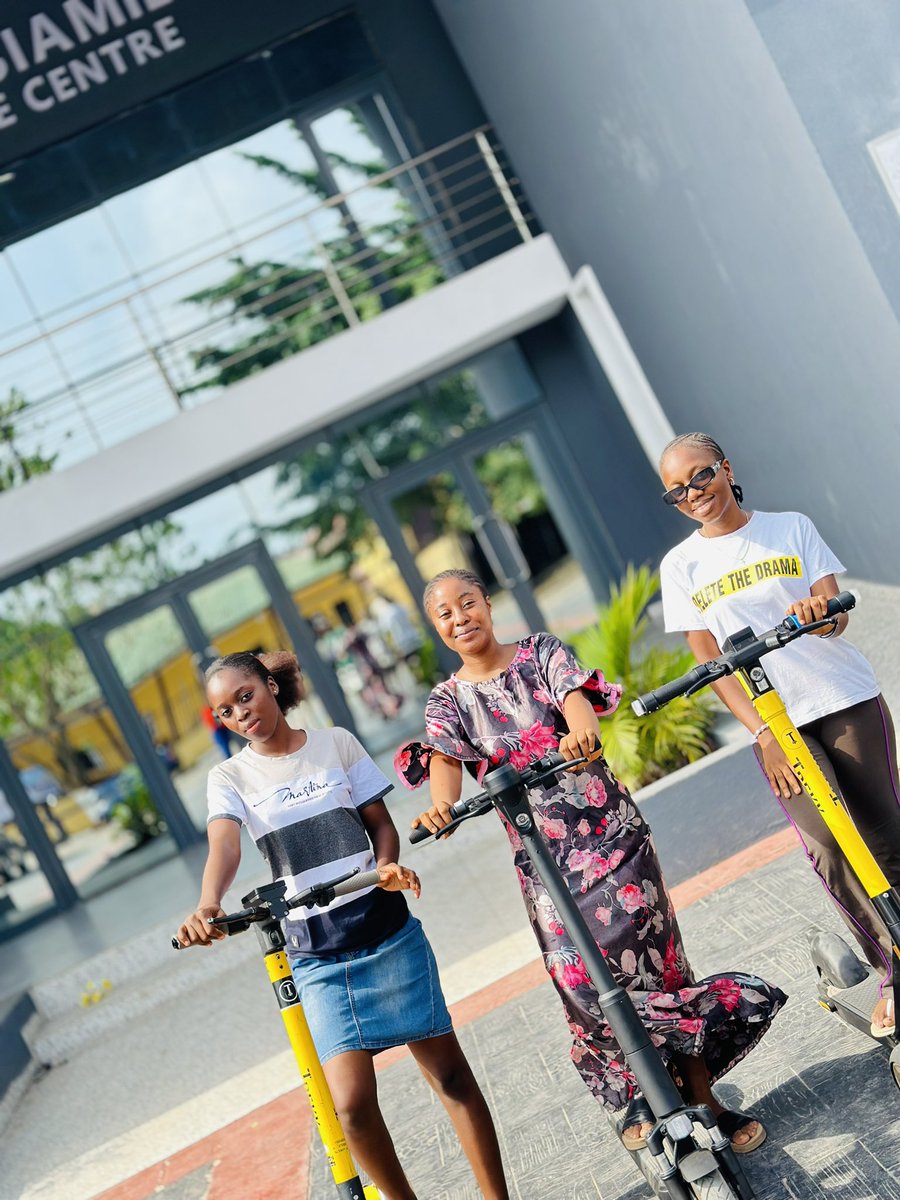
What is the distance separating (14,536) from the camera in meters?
11.3

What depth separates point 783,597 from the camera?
3264 millimetres


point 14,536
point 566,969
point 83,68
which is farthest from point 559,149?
point 566,969

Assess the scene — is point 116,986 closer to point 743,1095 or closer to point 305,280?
point 743,1095

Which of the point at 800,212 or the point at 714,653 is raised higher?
the point at 800,212

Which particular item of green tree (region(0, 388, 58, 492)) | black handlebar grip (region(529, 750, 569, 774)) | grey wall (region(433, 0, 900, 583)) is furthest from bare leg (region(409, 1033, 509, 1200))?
green tree (region(0, 388, 58, 492))

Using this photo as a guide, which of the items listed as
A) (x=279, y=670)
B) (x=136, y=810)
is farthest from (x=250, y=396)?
(x=279, y=670)

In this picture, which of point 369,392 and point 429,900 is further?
point 369,392

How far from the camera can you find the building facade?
459 inches

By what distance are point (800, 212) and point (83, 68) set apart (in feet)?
27.2

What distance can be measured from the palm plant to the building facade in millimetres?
4677

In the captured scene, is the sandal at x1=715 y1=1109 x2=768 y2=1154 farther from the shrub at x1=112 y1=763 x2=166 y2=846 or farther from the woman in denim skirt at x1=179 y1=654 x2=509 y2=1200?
the shrub at x1=112 y1=763 x2=166 y2=846

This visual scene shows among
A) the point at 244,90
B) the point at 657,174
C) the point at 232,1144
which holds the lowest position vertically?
the point at 232,1144

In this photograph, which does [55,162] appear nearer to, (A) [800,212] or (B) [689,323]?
(B) [689,323]

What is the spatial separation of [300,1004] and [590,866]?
78cm
